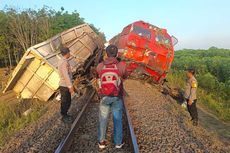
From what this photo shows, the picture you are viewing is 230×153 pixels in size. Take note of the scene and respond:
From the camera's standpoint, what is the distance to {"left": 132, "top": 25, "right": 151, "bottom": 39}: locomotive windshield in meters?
13.8

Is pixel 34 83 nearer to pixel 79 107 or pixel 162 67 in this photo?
pixel 79 107

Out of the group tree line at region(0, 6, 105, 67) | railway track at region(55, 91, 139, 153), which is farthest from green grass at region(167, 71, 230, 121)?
tree line at region(0, 6, 105, 67)

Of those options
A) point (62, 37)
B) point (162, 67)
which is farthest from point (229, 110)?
point (62, 37)

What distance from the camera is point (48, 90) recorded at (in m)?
12.5

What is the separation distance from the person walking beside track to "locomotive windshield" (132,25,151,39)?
6850 millimetres

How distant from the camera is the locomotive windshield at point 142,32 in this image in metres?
13.8

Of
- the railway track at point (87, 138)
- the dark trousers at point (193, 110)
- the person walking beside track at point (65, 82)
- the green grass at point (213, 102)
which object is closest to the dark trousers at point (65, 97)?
the person walking beside track at point (65, 82)

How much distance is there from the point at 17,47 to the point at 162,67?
16729 millimetres

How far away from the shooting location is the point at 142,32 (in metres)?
14.0

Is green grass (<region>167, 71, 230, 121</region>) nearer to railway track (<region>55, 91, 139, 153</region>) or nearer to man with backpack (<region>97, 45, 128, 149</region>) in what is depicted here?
railway track (<region>55, 91, 139, 153</region>)

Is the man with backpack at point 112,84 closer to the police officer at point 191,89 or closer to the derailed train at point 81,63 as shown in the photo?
the police officer at point 191,89

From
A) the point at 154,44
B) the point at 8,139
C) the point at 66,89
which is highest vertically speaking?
the point at 154,44

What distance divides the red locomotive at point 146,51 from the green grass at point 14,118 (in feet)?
13.9

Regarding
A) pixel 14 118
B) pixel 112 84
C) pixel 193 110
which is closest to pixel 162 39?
pixel 193 110
